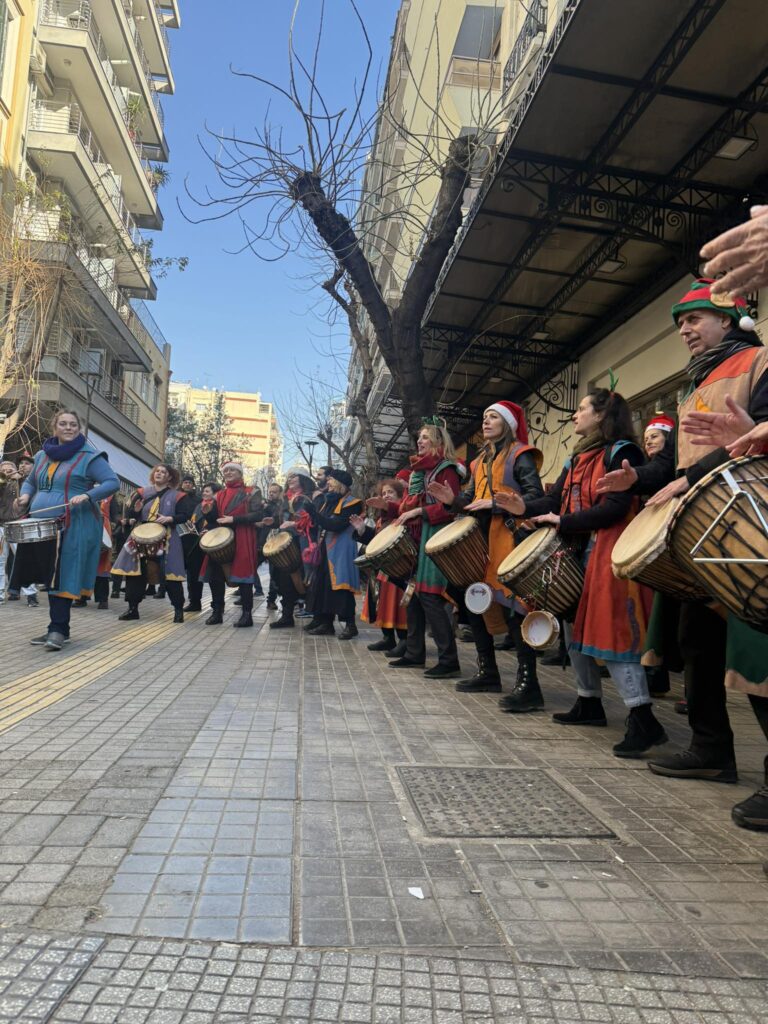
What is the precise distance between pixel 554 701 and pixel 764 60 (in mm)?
6036

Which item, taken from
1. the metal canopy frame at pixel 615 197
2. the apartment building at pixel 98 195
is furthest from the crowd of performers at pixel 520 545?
the apartment building at pixel 98 195

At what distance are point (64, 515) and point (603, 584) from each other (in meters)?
4.97

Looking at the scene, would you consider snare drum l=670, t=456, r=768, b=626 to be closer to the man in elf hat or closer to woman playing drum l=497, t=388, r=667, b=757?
the man in elf hat

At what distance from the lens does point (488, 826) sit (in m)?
2.96

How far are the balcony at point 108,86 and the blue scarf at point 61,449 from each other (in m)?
20.8

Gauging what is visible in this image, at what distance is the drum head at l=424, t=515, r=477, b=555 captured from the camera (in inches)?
217

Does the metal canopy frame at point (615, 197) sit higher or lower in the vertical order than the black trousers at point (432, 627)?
higher

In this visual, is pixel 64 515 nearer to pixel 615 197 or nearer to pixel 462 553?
pixel 462 553

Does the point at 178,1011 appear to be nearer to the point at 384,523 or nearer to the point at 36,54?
the point at 384,523

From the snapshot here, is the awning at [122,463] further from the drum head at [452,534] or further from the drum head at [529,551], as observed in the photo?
the drum head at [529,551]

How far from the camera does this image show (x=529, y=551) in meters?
4.54

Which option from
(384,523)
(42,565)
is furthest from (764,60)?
(42,565)

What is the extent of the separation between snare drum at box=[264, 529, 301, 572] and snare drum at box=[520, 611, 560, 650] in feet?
17.7

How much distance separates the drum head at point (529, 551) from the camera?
4465 mm
